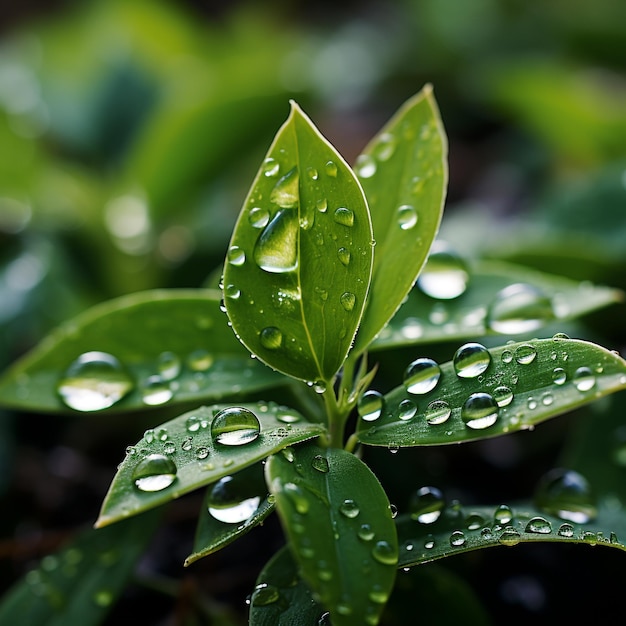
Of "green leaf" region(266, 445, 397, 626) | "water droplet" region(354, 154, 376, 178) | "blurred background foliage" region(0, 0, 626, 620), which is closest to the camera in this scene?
"green leaf" region(266, 445, 397, 626)

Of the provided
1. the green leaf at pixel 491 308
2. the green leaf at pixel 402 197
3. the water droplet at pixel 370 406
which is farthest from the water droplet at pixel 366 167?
the water droplet at pixel 370 406

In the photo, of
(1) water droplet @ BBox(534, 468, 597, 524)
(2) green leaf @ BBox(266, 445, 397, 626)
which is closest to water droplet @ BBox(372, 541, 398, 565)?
(2) green leaf @ BBox(266, 445, 397, 626)

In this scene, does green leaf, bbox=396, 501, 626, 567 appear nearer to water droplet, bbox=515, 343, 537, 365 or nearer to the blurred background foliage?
water droplet, bbox=515, 343, 537, 365

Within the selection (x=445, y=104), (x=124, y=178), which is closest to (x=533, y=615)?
(x=124, y=178)

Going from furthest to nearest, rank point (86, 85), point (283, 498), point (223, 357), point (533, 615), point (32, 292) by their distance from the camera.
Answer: point (86, 85) → point (32, 292) → point (533, 615) → point (223, 357) → point (283, 498)

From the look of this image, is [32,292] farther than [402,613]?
Yes

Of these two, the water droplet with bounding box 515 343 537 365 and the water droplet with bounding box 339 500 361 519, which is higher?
the water droplet with bounding box 515 343 537 365

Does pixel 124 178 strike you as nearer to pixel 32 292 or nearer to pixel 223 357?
pixel 32 292
